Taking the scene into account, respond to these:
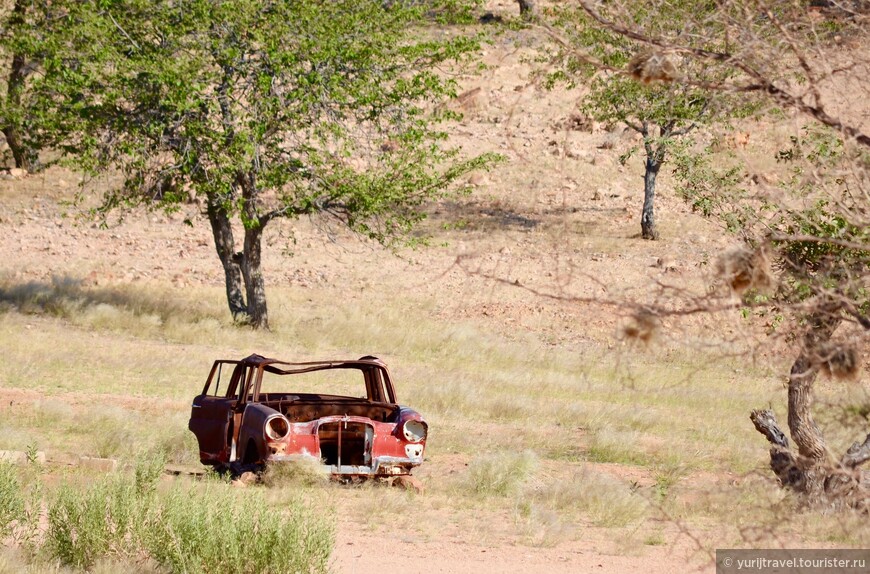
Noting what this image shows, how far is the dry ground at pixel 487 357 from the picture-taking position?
811 centimetres

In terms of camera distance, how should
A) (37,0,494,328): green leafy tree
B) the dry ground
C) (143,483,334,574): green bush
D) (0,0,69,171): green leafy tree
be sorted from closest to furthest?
(143,483,334,574): green bush < the dry ground < (37,0,494,328): green leafy tree < (0,0,69,171): green leafy tree

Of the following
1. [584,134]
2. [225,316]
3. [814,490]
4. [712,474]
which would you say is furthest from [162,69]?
[584,134]

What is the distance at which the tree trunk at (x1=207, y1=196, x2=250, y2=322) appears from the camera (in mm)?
22031

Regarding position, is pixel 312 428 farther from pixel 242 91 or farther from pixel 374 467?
pixel 242 91

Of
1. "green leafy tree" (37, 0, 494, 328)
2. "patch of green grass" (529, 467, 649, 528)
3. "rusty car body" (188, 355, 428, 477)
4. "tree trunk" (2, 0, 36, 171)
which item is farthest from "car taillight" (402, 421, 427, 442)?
"tree trunk" (2, 0, 36, 171)

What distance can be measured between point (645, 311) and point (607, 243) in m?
26.2

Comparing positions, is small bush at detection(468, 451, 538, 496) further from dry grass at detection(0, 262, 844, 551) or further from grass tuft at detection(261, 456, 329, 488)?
grass tuft at detection(261, 456, 329, 488)

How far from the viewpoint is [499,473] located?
10.5 meters

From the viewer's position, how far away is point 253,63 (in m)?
19.9

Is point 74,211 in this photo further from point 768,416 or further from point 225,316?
point 768,416

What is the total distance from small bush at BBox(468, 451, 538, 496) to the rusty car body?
2.88ft

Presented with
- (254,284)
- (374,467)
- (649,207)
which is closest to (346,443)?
(374,467)

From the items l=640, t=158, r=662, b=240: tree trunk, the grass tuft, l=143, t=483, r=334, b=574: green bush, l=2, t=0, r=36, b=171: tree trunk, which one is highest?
l=2, t=0, r=36, b=171: tree trunk

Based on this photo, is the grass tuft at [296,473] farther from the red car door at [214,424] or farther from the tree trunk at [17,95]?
the tree trunk at [17,95]
